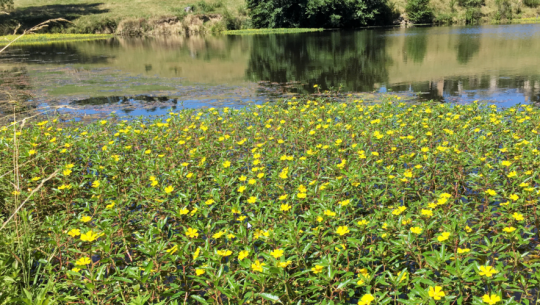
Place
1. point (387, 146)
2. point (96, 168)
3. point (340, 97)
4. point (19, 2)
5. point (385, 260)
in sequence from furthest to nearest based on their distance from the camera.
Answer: point (19, 2) → point (340, 97) → point (387, 146) → point (96, 168) → point (385, 260)

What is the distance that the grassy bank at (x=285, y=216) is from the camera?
91.2 inches

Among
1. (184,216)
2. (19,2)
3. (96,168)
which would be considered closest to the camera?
(184,216)

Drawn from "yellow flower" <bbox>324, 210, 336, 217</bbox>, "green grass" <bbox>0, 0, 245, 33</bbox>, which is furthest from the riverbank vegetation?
"yellow flower" <bbox>324, 210, 336, 217</bbox>

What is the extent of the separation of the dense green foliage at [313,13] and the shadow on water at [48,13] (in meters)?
26.4

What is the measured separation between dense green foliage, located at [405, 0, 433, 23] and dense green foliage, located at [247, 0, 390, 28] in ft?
13.1

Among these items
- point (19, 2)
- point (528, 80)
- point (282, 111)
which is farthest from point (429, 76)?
point (19, 2)

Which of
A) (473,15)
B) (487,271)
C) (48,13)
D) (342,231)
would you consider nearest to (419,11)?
(473,15)

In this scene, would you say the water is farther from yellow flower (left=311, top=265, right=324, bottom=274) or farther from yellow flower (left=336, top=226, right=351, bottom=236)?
yellow flower (left=311, top=265, right=324, bottom=274)

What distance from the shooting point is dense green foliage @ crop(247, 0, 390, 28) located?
43.2m

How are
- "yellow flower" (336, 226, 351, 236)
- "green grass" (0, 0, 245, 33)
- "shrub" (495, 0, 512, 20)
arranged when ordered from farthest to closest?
"green grass" (0, 0, 245, 33) → "shrub" (495, 0, 512, 20) → "yellow flower" (336, 226, 351, 236)

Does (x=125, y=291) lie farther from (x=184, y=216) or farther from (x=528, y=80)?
(x=528, y=80)

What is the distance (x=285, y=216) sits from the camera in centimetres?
297

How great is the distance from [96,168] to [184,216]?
1.70m

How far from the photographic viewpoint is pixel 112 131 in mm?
6582
